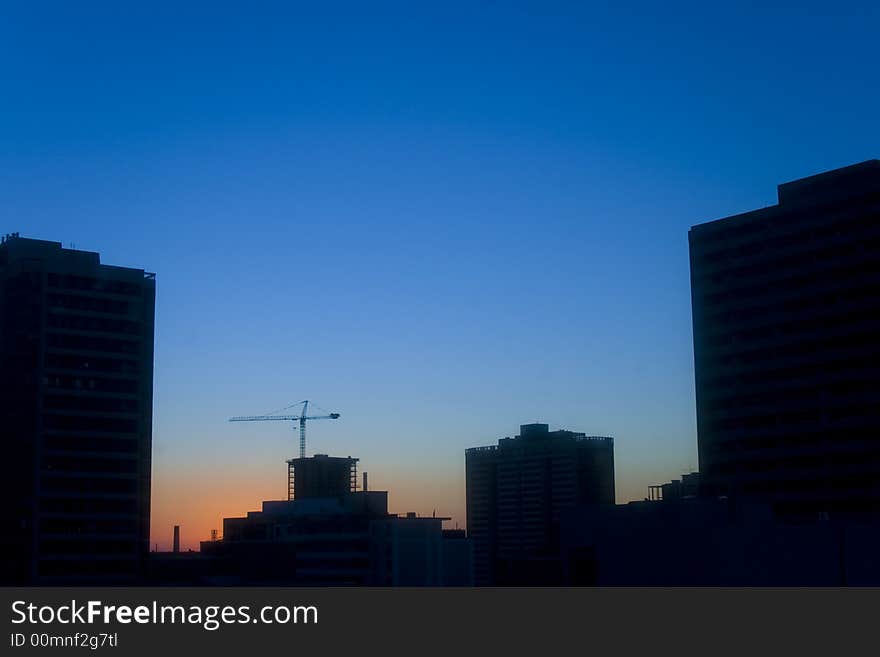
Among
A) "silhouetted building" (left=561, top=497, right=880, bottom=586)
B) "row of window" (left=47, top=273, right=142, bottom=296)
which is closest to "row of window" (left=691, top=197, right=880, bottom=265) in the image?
"silhouetted building" (left=561, top=497, right=880, bottom=586)

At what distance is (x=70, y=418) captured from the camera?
6580 inches

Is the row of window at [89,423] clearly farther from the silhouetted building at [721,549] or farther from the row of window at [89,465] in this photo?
the silhouetted building at [721,549]

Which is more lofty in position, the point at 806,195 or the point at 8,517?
the point at 806,195

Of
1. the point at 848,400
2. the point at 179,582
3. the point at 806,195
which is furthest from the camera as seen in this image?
the point at 179,582

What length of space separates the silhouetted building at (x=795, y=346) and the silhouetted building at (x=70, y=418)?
90.5m

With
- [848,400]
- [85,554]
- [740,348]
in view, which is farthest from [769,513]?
[85,554]

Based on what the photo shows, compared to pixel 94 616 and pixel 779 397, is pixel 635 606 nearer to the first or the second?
pixel 94 616

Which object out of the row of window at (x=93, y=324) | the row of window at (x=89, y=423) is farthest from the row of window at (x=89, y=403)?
the row of window at (x=93, y=324)

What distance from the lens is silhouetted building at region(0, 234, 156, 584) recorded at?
163125 mm

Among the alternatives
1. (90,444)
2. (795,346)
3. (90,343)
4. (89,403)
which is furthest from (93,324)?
(795,346)

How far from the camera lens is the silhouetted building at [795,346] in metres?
153

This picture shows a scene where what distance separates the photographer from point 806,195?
163750 millimetres

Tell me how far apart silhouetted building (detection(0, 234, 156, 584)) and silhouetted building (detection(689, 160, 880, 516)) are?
90.5m

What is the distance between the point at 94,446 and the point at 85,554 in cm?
1646
